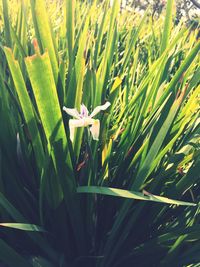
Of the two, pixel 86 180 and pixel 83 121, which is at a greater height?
pixel 83 121

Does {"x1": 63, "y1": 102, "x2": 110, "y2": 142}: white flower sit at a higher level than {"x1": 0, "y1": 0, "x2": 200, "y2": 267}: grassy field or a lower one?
higher

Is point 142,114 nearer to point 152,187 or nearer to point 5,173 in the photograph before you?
point 152,187

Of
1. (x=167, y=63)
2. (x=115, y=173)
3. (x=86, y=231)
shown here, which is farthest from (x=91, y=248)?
(x=167, y=63)

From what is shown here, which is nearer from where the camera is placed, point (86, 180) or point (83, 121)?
point (83, 121)

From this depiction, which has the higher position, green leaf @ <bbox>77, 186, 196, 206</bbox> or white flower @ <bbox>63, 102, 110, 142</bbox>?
white flower @ <bbox>63, 102, 110, 142</bbox>

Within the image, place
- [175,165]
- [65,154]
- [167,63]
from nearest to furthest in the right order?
[65,154] < [175,165] < [167,63]

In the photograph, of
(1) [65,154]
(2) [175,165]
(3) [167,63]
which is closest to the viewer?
(1) [65,154]

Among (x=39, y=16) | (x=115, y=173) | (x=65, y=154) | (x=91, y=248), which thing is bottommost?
(x=91, y=248)

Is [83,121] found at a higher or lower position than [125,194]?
higher

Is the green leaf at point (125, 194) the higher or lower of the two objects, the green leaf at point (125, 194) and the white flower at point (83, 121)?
the lower

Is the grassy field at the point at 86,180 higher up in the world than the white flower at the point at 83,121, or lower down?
lower down

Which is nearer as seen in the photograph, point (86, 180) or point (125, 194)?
point (125, 194)
